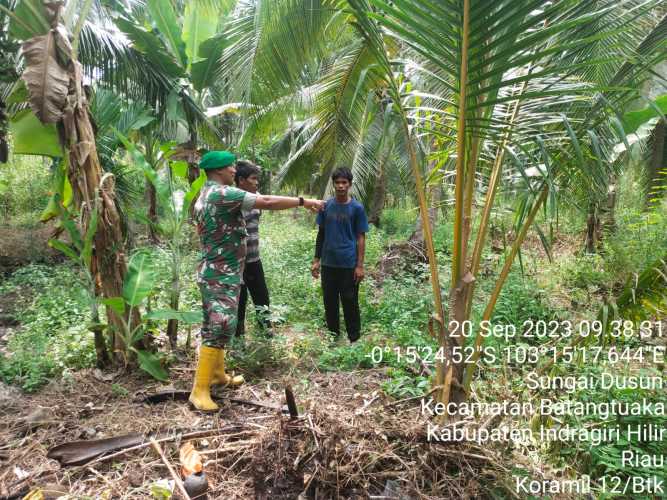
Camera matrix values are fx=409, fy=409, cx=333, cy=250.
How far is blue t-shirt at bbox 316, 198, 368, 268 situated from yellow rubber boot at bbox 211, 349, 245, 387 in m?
1.38

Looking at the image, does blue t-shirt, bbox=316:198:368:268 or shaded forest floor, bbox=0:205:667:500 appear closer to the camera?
shaded forest floor, bbox=0:205:667:500

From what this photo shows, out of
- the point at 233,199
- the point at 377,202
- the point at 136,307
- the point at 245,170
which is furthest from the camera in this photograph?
the point at 377,202

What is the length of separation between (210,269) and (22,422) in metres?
1.50

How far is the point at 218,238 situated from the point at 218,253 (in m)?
0.11

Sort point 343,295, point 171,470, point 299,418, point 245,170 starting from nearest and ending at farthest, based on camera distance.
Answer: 1. point 171,470
2. point 299,418
3. point 245,170
4. point 343,295

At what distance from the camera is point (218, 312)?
9.27 ft

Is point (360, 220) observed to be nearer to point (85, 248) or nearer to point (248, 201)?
point (248, 201)

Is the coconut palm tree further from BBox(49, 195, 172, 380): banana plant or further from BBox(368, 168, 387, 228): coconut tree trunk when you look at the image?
BBox(368, 168, 387, 228): coconut tree trunk

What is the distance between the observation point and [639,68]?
6.41ft

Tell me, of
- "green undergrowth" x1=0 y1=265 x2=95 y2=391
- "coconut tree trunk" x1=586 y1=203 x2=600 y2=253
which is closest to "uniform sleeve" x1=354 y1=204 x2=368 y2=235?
"green undergrowth" x1=0 y1=265 x2=95 y2=391

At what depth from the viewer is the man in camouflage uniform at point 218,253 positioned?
276cm

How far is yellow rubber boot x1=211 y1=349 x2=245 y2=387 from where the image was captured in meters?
2.96

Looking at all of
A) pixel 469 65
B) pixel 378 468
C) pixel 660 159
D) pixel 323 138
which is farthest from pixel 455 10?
pixel 660 159

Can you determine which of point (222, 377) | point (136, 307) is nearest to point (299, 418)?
point (222, 377)
